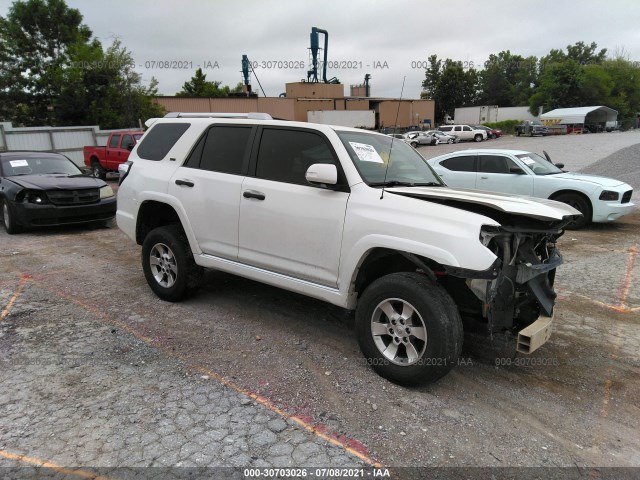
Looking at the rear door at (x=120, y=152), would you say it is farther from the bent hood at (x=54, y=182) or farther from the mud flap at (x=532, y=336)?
the mud flap at (x=532, y=336)

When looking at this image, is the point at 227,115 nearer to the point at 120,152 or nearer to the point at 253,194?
the point at 253,194

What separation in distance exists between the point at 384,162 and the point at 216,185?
167cm

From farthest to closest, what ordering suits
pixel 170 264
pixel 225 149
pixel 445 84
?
1. pixel 445 84
2. pixel 170 264
3. pixel 225 149

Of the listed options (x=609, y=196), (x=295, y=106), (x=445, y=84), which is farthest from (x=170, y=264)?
(x=445, y=84)

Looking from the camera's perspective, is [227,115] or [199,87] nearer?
[227,115]

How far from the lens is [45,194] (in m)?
8.67

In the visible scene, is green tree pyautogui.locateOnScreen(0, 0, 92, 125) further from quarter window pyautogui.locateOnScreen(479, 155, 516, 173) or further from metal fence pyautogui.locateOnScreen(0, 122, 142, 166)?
quarter window pyautogui.locateOnScreen(479, 155, 516, 173)

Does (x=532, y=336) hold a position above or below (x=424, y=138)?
below

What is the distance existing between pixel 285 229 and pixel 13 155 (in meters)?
8.54

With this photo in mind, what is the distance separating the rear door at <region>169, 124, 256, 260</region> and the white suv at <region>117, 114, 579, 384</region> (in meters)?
0.01

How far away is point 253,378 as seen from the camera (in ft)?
11.9

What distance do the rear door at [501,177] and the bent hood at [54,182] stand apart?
8.03 metres

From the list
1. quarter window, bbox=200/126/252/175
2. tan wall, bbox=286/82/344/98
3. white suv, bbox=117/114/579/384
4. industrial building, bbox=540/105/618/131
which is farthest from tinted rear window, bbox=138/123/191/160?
industrial building, bbox=540/105/618/131

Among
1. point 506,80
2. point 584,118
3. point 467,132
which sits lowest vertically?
point 467,132
